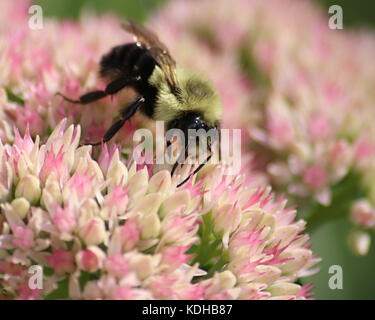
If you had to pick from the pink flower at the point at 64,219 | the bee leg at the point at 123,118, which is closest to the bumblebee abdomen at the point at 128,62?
the bee leg at the point at 123,118

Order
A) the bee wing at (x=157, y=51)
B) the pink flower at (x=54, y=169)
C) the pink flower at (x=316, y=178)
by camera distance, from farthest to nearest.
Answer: the pink flower at (x=316, y=178)
the bee wing at (x=157, y=51)
the pink flower at (x=54, y=169)

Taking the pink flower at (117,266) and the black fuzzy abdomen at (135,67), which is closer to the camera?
the pink flower at (117,266)

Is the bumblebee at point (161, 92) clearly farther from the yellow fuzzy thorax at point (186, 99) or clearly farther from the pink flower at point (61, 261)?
the pink flower at point (61, 261)

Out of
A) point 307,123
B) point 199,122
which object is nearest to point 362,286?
point 307,123

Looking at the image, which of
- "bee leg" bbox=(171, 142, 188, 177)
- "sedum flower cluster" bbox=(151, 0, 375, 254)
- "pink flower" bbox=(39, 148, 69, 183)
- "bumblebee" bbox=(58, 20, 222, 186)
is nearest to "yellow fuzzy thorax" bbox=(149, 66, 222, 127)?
"bumblebee" bbox=(58, 20, 222, 186)

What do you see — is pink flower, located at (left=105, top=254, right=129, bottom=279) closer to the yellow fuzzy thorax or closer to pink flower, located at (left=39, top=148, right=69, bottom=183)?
pink flower, located at (left=39, top=148, right=69, bottom=183)

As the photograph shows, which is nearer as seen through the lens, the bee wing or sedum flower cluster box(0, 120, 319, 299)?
sedum flower cluster box(0, 120, 319, 299)
